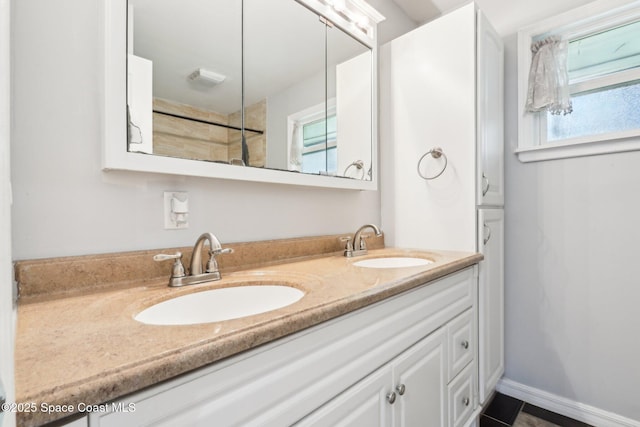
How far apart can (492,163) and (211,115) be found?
1.40 metres

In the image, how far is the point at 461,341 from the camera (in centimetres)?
127

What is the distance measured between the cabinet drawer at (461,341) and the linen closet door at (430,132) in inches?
13.7

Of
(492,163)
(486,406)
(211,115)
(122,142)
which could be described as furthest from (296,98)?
(486,406)

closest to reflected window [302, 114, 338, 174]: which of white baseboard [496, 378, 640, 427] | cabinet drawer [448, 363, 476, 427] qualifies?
cabinet drawer [448, 363, 476, 427]

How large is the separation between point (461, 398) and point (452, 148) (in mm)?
1133

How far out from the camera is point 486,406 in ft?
5.50

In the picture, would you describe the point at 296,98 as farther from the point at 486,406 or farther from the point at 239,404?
the point at 486,406

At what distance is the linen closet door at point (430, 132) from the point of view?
1484mm

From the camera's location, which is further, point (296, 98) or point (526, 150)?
point (526, 150)

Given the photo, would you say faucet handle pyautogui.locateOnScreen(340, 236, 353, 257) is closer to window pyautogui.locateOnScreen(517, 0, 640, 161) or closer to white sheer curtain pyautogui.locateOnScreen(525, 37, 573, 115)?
window pyautogui.locateOnScreen(517, 0, 640, 161)

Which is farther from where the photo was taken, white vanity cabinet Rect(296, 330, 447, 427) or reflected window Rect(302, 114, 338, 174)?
reflected window Rect(302, 114, 338, 174)

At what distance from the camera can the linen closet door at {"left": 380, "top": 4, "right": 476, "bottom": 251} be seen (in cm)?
148

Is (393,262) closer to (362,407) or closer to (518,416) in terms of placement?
(362,407)

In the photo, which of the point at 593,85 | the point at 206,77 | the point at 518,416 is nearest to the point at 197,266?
the point at 206,77
